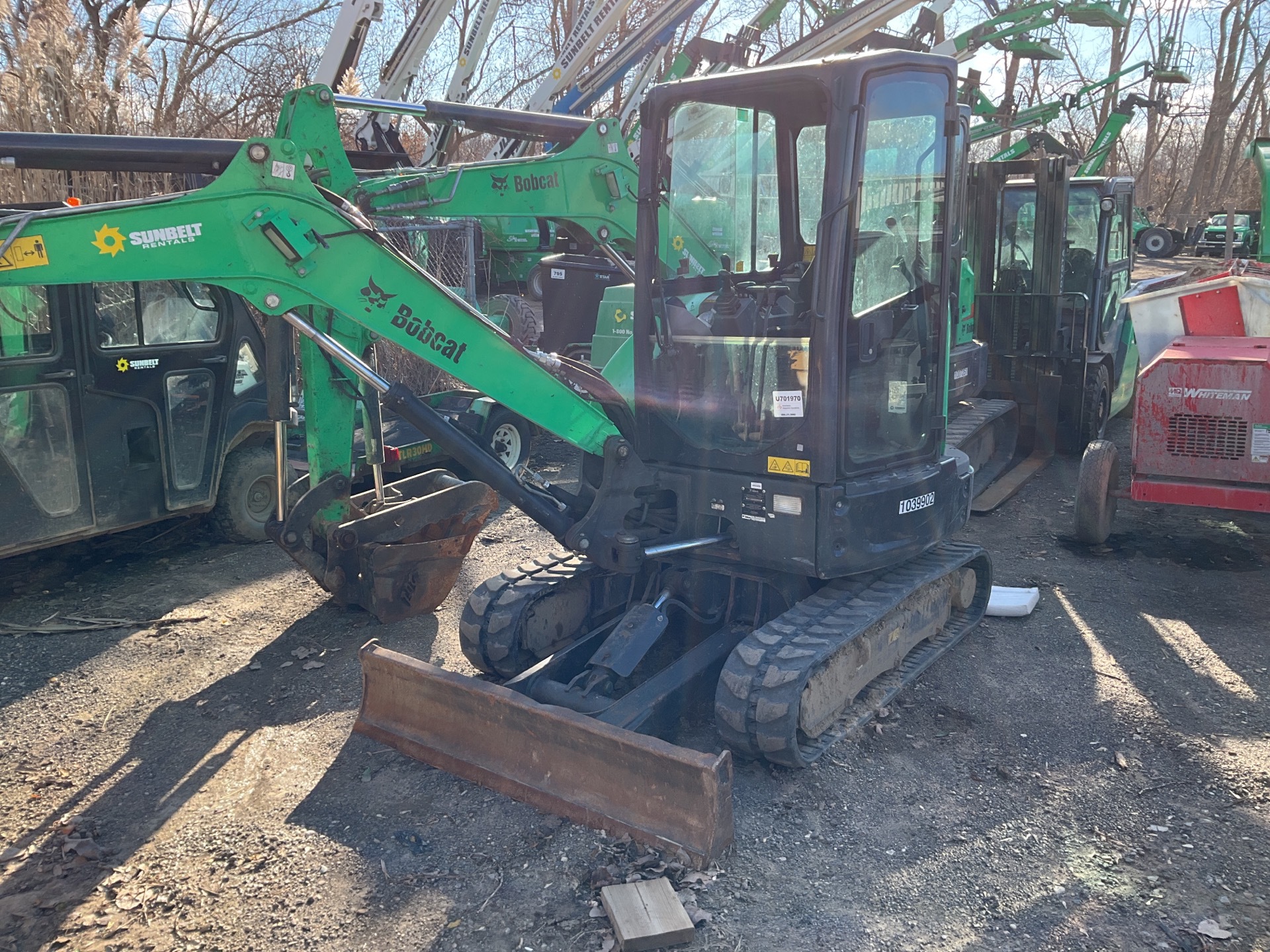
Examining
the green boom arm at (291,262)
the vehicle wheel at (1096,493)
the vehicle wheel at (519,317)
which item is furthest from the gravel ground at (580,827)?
the vehicle wheel at (519,317)

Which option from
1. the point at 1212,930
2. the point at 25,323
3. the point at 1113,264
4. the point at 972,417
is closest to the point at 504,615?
the point at 1212,930

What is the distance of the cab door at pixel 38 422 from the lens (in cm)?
578

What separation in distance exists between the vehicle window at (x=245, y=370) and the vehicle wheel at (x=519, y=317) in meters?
4.05

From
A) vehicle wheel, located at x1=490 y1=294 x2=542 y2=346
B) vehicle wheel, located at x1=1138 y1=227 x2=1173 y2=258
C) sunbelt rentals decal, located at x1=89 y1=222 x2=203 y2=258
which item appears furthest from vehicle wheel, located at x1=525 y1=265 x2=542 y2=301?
vehicle wheel, located at x1=1138 y1=227 x2=1173 y2=258

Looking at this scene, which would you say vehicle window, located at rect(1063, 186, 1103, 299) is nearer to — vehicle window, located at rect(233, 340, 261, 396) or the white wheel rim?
the white wheel rim

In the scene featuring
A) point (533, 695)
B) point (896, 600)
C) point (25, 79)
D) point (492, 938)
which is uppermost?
point (25, 79)

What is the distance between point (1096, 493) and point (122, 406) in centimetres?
627

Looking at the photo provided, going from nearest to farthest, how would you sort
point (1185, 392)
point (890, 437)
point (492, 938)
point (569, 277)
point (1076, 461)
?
point (492, 938), point (890, 437), point (1185, 392), point (1076, 461), point (569, 277)

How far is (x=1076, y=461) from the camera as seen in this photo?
9.59 meters

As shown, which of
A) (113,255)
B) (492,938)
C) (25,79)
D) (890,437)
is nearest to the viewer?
(492,938)

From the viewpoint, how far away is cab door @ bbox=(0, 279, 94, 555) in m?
5.78

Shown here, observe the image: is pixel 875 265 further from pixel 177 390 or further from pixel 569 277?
pixel 569 277

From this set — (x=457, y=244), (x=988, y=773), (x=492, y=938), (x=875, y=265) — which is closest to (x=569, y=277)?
(x=457, y=244)

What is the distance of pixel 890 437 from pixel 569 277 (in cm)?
662
